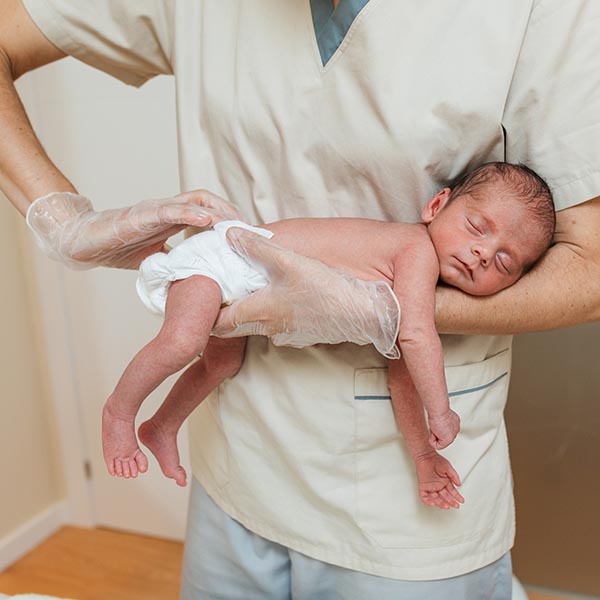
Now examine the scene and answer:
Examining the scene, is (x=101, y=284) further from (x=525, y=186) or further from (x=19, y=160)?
(x=525, y=186)

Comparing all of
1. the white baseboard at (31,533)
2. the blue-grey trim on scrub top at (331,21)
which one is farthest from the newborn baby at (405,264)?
the white baseboard at (31,533)

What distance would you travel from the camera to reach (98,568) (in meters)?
2.34

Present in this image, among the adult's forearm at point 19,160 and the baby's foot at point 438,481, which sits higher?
the adult's forearm at point 19,160

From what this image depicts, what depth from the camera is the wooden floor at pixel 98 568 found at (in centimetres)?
221

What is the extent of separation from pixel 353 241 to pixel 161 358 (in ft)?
0.99

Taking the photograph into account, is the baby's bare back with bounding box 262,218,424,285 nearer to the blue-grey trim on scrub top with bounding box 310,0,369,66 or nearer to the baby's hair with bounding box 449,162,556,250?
the baby's hair with bounding box 449,162,556,250

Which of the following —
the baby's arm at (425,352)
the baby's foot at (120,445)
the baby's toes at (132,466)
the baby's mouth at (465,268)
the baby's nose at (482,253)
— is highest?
the baby's nose at (482,253)

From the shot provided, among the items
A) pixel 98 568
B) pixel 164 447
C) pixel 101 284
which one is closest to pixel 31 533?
pixel 98 568

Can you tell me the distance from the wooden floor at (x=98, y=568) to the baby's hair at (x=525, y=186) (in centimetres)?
168

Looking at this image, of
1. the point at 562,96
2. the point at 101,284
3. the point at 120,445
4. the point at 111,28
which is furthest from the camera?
the point at 101,284

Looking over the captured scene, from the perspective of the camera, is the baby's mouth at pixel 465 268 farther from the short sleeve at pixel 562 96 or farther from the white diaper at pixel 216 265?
→ the white diaper at pixel 216 265

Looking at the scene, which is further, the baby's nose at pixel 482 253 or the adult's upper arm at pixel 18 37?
the adult's upper arm at pixel 18 37

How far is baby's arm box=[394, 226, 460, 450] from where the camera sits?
0.92 m

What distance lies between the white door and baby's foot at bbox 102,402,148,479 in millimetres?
1138
